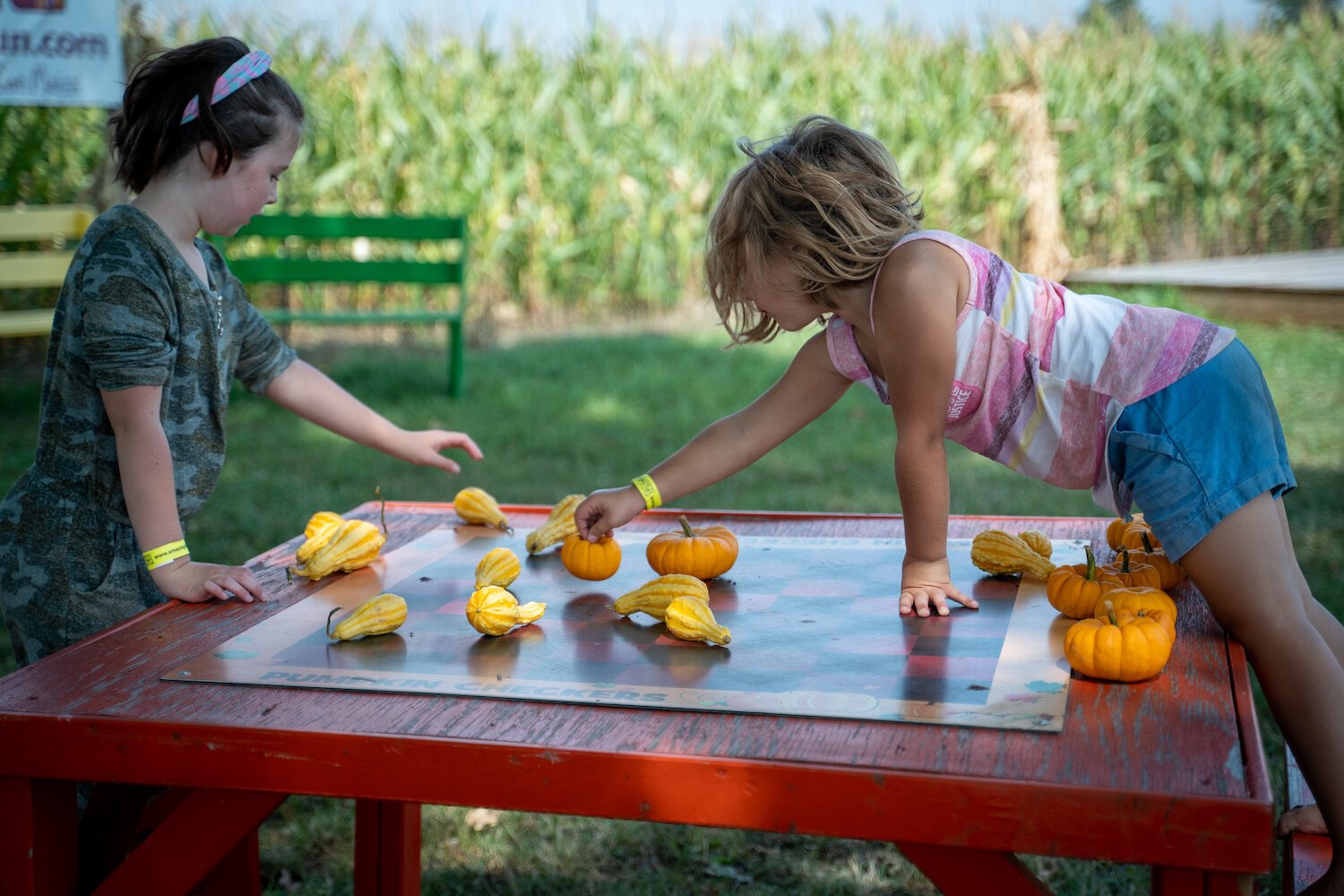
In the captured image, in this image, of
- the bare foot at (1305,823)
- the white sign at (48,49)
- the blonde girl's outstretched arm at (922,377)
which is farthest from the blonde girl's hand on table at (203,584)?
the white sign at (48,49)

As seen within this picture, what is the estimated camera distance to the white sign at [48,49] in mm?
6789

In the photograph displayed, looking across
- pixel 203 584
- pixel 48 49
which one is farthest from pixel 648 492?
pixel 48 49

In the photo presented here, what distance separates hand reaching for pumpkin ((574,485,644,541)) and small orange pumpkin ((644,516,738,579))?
0.14 metres

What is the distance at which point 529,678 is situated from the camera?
1687 mm

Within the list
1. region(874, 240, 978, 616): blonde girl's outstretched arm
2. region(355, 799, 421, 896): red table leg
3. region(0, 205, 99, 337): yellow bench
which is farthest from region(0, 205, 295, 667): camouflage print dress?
region(0, 205, 99, 337): yellow bench

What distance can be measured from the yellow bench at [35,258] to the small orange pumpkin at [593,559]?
226 inches

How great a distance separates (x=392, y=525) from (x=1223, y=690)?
1732mm

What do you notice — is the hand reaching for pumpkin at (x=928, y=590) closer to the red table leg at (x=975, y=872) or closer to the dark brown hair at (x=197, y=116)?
the red table leg at (x=975, y=872)

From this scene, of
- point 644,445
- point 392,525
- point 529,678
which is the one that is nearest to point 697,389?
point 644,445

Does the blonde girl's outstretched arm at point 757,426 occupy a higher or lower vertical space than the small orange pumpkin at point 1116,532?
higher

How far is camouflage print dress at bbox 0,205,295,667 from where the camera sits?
7.22ft

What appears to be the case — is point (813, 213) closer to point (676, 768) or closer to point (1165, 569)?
point (1165, 569)

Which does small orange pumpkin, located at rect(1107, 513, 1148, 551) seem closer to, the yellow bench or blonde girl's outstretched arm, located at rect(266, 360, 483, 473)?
blonde girl's outstretched arm, located at rect(266, 360, 483, 473)

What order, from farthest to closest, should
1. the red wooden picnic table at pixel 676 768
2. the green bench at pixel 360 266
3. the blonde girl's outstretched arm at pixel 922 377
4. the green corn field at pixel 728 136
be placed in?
the green corn field at pixel 728 136 → the green bench at pixel 360 266 → the blonde girl's outstretched arm at pixel 922 377 → the red wooden picnic table at pixel 676 768
